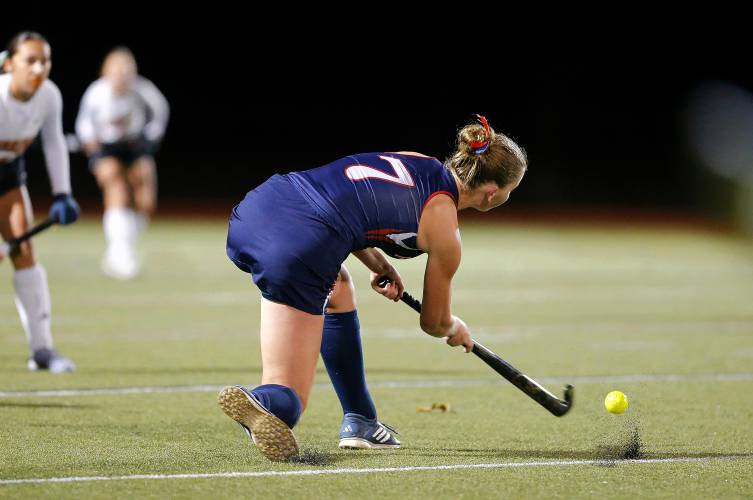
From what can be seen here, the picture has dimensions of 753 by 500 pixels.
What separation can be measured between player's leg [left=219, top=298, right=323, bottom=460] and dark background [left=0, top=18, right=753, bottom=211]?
24.8 meters

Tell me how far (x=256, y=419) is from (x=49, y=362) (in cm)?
322

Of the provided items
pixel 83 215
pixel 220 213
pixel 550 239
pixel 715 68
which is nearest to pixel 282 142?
pixel 220 213

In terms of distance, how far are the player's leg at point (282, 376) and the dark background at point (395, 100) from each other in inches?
975

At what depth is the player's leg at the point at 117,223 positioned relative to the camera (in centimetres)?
1379

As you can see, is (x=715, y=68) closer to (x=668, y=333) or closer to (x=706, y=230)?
(x=706, y=230)

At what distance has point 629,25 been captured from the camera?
30.8 m

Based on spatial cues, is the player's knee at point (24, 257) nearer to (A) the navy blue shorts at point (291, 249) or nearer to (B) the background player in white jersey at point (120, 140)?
(A) the navy blue shorts at point (291, 249)

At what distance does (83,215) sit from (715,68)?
14792 mm

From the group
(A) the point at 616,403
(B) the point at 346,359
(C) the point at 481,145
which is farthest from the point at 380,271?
(A) the point at 616,403

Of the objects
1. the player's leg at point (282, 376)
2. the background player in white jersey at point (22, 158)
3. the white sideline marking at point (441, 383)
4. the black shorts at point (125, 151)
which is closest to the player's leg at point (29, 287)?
the background player in white jersey at point (22, 158)

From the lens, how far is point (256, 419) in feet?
15.5

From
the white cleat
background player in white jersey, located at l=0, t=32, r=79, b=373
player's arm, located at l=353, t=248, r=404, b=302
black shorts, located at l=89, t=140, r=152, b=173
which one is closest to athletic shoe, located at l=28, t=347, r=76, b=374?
background player in white jersey, located at l=0, t=32, r=79, b=373

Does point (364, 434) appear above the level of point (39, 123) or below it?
below

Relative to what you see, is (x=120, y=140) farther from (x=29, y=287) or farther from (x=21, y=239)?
(x=21, y=239)
